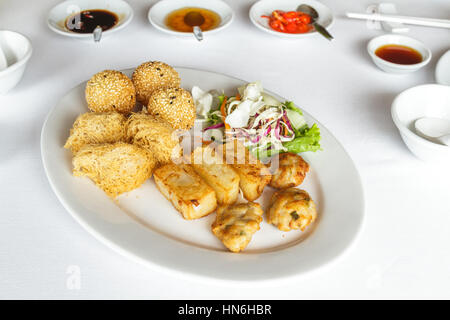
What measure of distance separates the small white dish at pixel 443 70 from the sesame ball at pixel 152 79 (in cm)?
151

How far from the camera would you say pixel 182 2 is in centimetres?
278

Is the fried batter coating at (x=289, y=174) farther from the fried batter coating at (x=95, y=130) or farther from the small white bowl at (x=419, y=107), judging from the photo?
the fried batter coating at (x=95, y=130)

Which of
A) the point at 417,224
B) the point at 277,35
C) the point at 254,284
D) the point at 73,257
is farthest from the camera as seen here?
the point at 277,35

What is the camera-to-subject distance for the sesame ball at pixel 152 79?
6.11ft

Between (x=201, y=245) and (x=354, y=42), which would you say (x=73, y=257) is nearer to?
(x=201, y=245)

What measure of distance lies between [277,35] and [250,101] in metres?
0.90

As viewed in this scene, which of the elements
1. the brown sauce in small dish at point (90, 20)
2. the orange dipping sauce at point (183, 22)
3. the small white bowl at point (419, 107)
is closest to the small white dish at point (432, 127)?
the small white bowl at point (419, 107)

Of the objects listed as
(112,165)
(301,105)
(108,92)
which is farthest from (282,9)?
(112,165)

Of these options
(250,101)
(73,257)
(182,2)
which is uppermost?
(182,2)

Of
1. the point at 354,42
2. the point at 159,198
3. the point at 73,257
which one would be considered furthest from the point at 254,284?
the point at 354,42

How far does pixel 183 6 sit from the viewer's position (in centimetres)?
278

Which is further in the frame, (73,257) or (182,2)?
(182,2)

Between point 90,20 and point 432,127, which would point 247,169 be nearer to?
point 432,127

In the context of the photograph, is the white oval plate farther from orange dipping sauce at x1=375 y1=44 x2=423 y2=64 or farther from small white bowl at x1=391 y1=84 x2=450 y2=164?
orange dipping sauce at x1=375 y1=44 x2=423 y2=64
